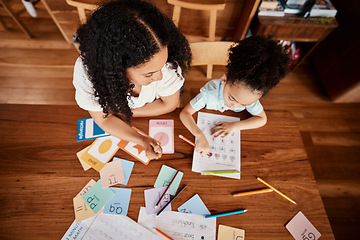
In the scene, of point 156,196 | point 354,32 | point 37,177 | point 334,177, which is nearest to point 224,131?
point 156,196

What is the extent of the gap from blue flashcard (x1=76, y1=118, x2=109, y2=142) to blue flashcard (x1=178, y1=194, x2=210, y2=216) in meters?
0.46

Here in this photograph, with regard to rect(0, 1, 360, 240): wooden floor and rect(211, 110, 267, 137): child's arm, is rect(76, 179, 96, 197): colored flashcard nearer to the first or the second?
rect(211, 110, 267, 137): child's arm

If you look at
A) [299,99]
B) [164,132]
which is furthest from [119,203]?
[299,99]

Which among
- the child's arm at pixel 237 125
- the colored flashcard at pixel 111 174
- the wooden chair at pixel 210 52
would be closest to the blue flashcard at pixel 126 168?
the colored flashcard at pixel 111 174

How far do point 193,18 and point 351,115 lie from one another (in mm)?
1885

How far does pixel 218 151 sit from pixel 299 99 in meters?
1.60

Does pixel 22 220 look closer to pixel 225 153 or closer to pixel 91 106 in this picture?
pixel 91 106

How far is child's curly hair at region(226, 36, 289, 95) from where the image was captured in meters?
0.73

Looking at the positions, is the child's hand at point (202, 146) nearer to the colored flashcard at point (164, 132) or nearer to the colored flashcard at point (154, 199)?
the colored flashcard at point (164, 132)

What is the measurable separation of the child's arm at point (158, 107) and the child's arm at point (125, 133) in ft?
0.33

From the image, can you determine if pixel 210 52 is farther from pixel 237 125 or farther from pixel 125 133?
pixel 125 133

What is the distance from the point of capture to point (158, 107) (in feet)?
3.24

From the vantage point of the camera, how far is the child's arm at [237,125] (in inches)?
34.2

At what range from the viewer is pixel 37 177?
77 cm
